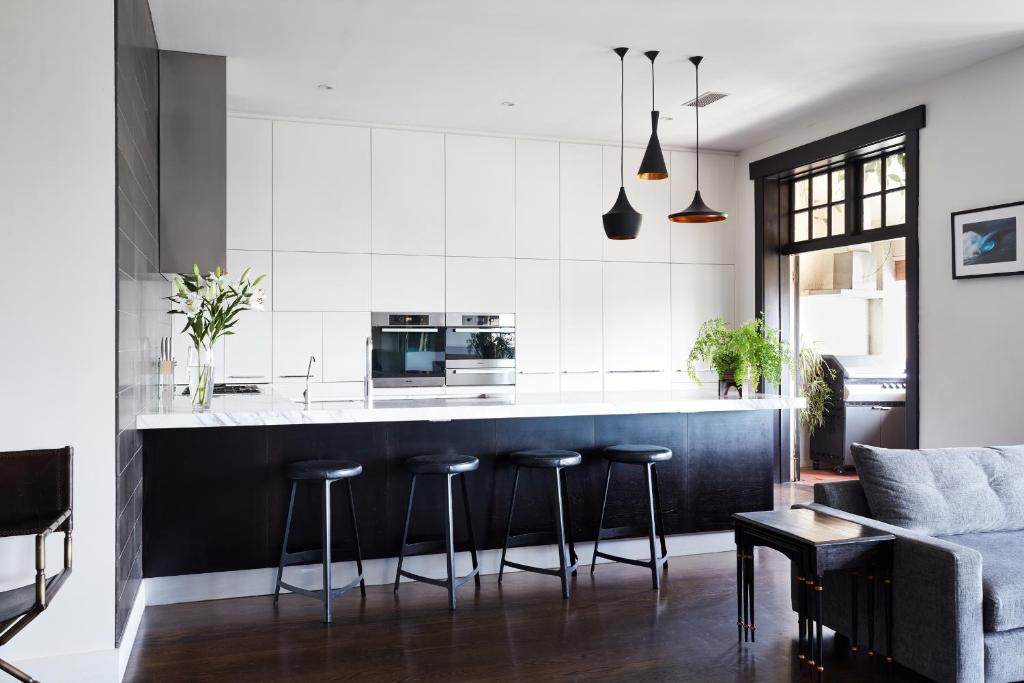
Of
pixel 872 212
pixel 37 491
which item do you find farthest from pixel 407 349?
pixel 37 491

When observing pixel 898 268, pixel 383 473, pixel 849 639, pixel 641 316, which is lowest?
pixel 849 639

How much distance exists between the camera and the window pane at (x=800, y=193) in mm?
6484

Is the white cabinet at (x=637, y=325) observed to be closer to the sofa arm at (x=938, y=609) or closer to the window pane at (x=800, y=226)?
the window pane at (x=800, y=226)

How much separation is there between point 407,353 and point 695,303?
100.0 inches

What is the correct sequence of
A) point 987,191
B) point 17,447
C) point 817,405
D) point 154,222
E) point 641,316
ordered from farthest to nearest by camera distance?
point 817,405, point 641,316, point 987,191, point 154,222, point 17,447

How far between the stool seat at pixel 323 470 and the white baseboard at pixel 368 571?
0.57 m

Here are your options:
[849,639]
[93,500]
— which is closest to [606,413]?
[849,639]

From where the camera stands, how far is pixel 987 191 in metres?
4.63

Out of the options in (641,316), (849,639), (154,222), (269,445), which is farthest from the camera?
(641,316)

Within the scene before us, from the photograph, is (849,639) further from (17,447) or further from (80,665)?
(17,447)

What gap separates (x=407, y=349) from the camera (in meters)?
6.00

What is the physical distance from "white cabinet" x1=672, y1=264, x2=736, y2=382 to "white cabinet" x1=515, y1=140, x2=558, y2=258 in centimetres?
119

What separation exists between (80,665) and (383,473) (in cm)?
153

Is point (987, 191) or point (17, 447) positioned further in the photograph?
point (987, 191)
